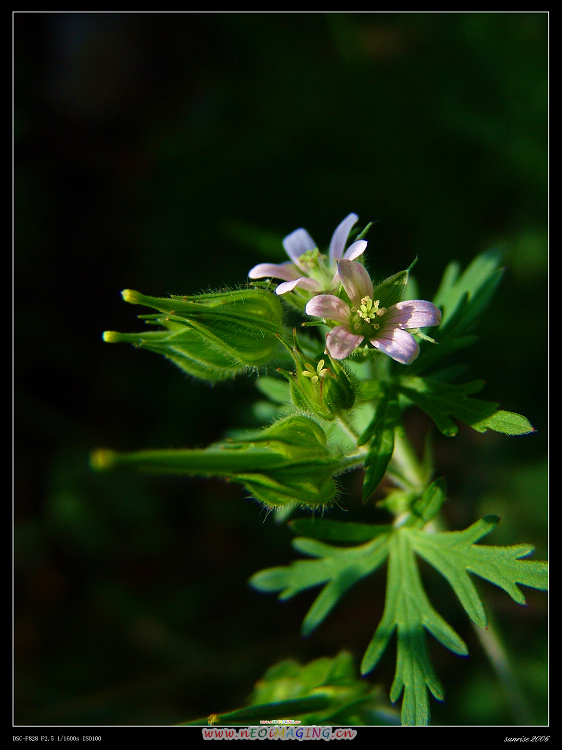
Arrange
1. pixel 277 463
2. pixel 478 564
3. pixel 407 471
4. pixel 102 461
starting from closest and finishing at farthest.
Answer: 1. pixel 102 461
2. pixel 277 463
3. pixel 478 564
4. pixel 407 471

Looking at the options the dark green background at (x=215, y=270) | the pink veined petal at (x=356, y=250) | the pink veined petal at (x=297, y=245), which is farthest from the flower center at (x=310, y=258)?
the dark green background at (x=215, y=270)

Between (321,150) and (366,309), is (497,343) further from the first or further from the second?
(366,309)

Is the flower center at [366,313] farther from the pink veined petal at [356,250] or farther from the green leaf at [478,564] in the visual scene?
the green leaf at [478,564]

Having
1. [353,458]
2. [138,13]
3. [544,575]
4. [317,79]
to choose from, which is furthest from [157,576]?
[138,13]

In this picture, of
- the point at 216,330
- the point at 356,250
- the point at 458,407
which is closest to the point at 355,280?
the point at 356,250

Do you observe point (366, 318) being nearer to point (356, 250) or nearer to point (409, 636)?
point (356, 250)

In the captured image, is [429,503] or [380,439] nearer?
[380,439]

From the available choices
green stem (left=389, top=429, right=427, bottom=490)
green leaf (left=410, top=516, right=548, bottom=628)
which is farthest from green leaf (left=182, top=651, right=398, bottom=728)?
green stem (left=389, top=429, right=427, bottom=490)
